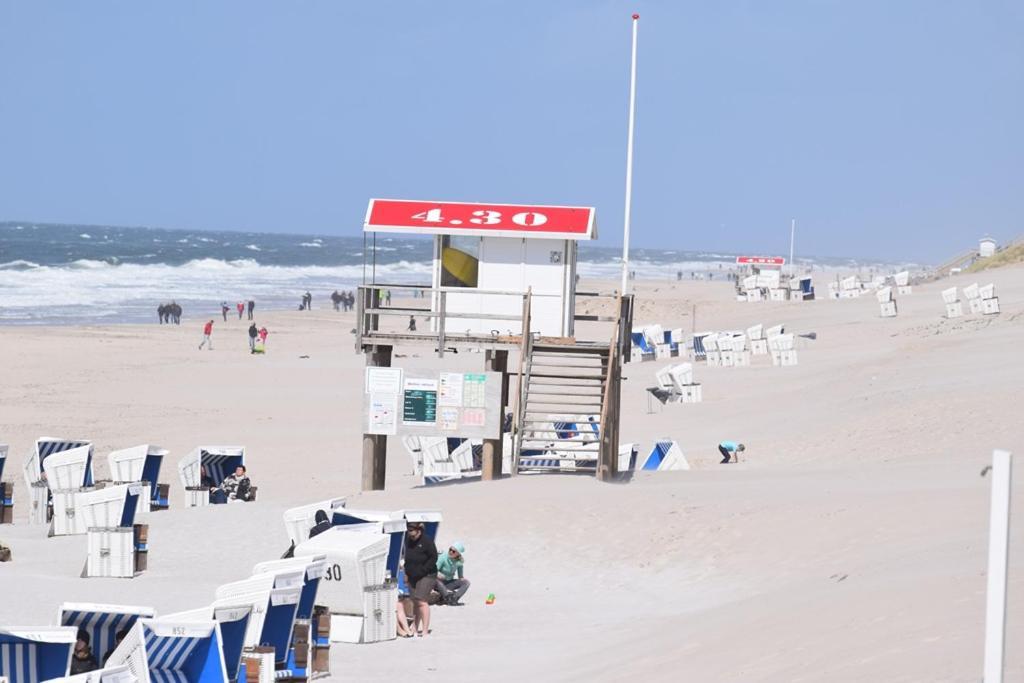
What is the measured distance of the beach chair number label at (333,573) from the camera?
1412 centimetres

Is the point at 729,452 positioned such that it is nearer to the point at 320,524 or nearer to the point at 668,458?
the point at 668,458

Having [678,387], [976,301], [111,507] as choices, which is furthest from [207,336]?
[111,507]

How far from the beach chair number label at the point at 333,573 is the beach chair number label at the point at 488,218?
9.10 m

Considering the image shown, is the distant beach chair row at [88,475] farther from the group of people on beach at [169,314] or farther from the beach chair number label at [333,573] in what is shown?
the group of people on beach at [169,314]

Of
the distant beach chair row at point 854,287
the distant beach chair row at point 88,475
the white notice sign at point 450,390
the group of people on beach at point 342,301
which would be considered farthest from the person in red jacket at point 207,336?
the white notice sign at point 450,390

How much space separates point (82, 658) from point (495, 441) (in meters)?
11.9

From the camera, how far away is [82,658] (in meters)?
10.5

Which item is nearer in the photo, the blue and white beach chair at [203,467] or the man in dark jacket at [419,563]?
the man in dark jacket at [419,563]

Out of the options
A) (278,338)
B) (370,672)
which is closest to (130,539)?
(370,672)

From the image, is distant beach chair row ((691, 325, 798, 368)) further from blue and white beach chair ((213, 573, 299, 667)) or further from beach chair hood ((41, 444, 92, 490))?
blue and white beach chair ((213, 573, 299, 667))

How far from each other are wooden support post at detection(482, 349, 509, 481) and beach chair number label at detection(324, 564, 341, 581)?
7.83 meters

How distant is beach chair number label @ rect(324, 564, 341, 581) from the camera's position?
14.1 metres

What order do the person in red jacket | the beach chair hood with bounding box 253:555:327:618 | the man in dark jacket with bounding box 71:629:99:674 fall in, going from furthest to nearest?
1. the person in red jacket
2. the beach chair hood with bounding box 253:555:327:618
3. the man in dark jacket with bounding box 71:629:99:674

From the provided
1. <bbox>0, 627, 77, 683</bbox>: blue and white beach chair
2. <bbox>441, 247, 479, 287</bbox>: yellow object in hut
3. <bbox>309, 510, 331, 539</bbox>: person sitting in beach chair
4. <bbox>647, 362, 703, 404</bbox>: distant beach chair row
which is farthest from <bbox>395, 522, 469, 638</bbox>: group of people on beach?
<bbox>647, 362, 703, 404</bbox>: distant beach chair row
